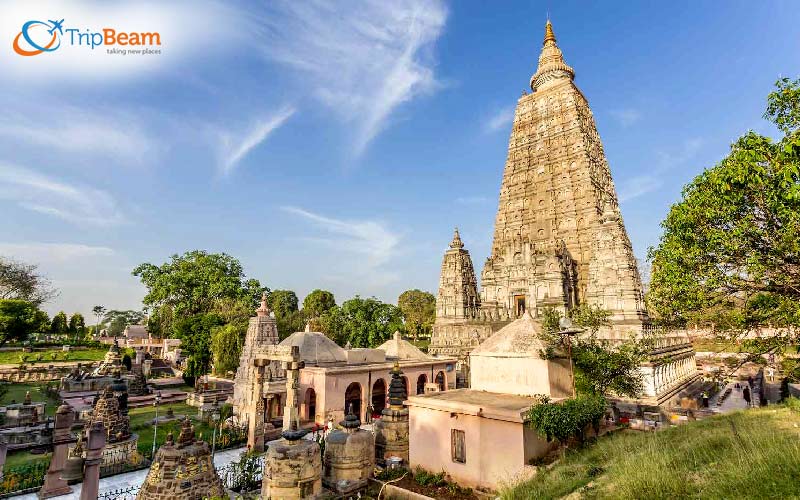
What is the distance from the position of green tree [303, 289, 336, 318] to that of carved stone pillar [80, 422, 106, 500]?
53.8 m

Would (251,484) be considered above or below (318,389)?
below

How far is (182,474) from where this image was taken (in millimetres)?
9461

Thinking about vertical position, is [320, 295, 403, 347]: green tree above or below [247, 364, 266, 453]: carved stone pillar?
above

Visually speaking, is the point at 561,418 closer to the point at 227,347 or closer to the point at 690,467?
the point at 690,467

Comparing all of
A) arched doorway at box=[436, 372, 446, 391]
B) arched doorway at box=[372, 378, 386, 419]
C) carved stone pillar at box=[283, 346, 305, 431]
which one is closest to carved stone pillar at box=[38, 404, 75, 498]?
carved stone pillar at box=[283, 346, 305, 431]

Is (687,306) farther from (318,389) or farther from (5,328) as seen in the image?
(5,328)

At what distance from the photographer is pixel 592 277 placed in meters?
30.2

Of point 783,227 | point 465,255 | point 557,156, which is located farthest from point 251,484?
point 557,156

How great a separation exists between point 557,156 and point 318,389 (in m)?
29.7

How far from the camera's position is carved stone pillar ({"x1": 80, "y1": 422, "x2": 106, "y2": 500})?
11406mm

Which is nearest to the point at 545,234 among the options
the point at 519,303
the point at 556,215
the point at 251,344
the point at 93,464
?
the point at 556,215

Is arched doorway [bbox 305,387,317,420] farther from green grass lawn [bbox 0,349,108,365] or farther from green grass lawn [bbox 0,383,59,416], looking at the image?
green grass lawn [bbox 0,349,108,365]

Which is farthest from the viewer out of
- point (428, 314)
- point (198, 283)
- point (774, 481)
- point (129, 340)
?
point (428, 314)

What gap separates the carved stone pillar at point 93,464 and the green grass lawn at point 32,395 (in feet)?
62.7
